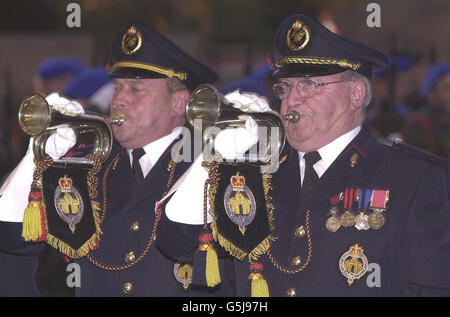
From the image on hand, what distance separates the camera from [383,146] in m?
4.24

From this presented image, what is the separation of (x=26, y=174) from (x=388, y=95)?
573 cm

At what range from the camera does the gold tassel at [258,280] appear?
4.09m

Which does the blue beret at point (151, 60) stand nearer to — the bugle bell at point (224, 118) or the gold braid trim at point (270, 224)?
the bugle bell at point (224, 118)

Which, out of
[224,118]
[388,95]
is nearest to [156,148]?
[224,118]

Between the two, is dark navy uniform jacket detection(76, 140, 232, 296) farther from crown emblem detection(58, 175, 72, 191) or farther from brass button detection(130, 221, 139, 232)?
crown emblem detection(58, 175, 72, 191)

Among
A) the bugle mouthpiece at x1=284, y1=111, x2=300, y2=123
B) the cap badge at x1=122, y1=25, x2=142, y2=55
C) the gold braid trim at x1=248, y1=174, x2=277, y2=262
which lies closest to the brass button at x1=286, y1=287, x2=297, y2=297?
the gold braid trim at x1=248, y1=174, x2=277, y2=262

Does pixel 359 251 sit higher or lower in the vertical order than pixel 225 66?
lower

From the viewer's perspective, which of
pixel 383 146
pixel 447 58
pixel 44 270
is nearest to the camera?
pixel 383 146

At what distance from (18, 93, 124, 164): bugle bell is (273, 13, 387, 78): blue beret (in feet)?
3.59

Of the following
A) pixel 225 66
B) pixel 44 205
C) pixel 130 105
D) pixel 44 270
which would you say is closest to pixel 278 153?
pixel 130 105

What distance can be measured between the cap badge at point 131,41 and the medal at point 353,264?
1.83 m

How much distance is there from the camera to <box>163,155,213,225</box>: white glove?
424cm
